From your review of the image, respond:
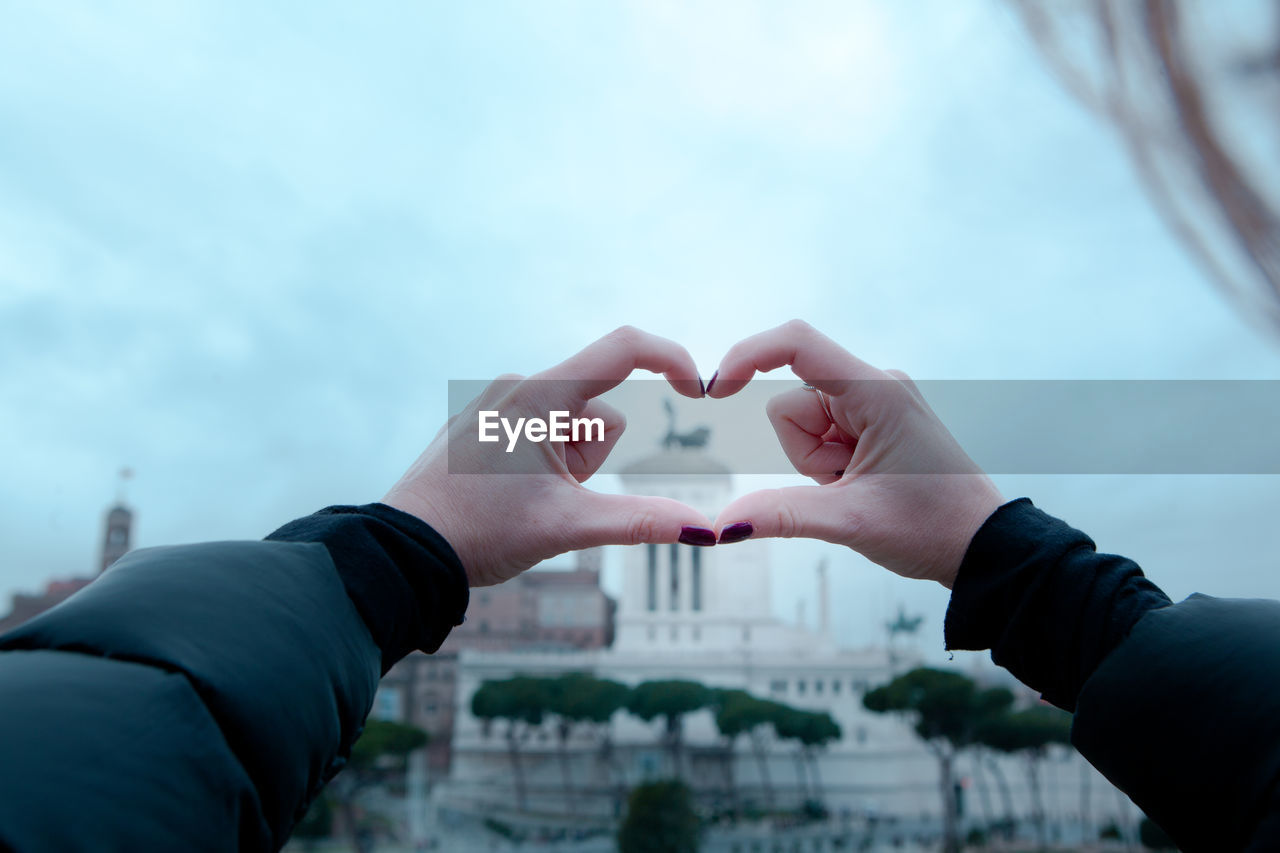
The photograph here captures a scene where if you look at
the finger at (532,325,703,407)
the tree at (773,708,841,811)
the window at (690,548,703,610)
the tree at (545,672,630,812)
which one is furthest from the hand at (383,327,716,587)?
the window at (690,548,703,610)

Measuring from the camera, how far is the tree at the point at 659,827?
79.0 ft

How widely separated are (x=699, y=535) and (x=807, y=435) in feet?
1.33

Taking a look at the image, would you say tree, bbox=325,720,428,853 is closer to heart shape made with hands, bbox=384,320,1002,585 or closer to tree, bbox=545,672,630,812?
tree, bbox=545,672,630,812

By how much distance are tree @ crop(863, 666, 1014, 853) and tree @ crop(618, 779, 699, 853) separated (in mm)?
8548

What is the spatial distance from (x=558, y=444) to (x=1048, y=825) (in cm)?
3732

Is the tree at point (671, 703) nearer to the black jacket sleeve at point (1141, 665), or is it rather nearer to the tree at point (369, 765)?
the tree at point (369, 765)

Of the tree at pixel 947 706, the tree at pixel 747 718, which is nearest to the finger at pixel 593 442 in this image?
the tree at pixel 947 706

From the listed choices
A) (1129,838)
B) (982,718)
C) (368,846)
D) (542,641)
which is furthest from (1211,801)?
(542,641)

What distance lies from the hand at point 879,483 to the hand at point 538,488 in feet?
0.42

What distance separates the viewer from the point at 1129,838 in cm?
3041

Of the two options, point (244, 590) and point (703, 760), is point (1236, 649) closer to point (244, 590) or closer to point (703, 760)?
point (244, 590)

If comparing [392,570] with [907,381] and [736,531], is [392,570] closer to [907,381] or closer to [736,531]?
[736,531]

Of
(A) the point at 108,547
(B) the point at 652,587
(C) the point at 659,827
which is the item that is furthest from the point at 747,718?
(A) the point at 108,547

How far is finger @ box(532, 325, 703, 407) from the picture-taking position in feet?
4.74
